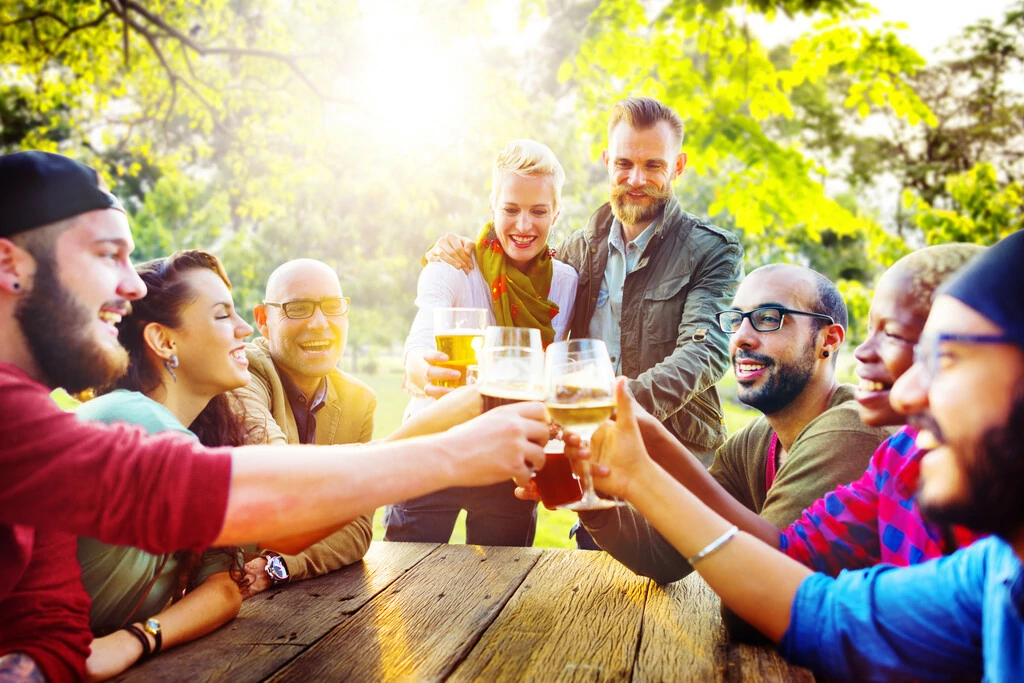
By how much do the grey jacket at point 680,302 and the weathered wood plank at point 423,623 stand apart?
1.27 m

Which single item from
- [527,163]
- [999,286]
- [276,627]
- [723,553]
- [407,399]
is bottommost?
[407,399]

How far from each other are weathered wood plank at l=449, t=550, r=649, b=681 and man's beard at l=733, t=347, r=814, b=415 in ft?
2.38

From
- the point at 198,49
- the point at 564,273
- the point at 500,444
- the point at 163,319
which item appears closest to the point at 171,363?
the point at 163,319

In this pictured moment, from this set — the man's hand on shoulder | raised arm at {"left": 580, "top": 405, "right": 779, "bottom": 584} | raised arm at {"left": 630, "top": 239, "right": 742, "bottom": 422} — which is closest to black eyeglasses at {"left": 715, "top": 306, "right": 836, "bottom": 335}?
raised arm at {"left": 580, "top": 405, "right": 779, "bottom": 584}

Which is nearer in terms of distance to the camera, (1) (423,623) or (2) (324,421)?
(1) (423,623)

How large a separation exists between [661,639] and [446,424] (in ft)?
2.78

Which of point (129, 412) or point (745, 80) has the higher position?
point (745, 80)

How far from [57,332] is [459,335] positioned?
114cm

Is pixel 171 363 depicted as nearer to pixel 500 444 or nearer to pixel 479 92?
pixel 500 444

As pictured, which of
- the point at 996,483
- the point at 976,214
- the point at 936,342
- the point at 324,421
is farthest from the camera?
the point at 976,214

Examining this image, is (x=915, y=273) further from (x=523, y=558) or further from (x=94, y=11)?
(x=94, y=11)

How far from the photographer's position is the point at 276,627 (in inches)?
83.3

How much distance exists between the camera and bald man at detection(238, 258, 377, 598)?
3291mm

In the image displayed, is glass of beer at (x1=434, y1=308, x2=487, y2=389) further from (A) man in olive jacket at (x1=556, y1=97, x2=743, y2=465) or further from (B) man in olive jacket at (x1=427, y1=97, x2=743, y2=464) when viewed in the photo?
(A) man in olive jacket at (x1=556, y1=97, x2=743, y2=465)
